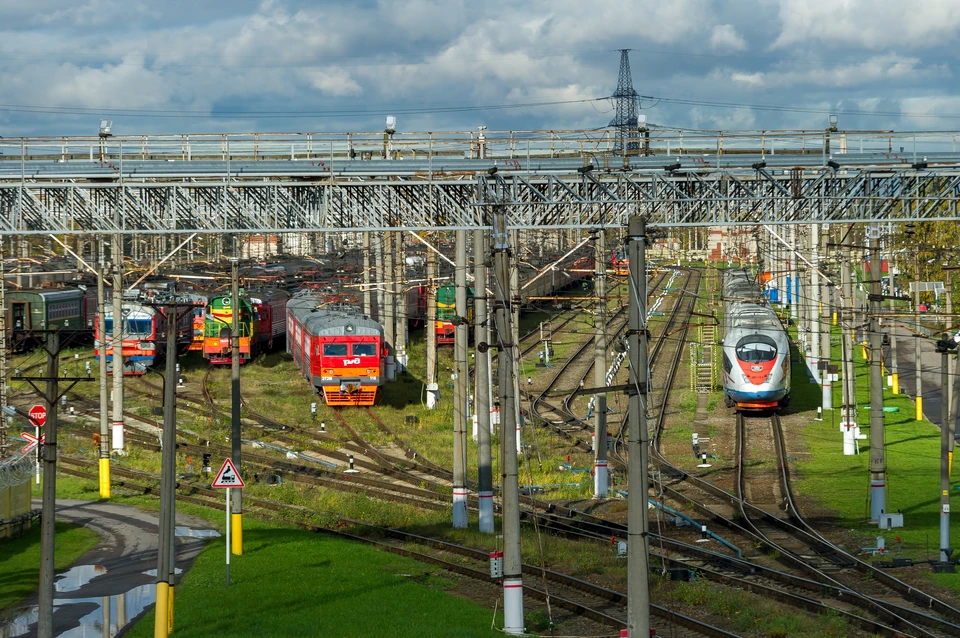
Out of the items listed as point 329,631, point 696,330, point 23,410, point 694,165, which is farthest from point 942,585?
point 696,330

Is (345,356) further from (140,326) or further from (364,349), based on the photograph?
(140,326)

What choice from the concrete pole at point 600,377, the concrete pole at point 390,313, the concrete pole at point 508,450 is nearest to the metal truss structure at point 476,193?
the concrete pole at point 508,450

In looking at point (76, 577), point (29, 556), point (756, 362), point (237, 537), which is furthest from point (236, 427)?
point (756, 362)

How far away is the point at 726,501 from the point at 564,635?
1230cm

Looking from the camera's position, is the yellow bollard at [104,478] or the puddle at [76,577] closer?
the puddle at [76,577]

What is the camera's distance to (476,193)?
2012 cm

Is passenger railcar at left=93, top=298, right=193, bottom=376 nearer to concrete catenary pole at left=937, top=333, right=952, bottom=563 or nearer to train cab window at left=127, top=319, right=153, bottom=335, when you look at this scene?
train cab window at left=127, top=319, right=153, bottom=335

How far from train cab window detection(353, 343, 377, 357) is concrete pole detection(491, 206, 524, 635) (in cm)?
2253

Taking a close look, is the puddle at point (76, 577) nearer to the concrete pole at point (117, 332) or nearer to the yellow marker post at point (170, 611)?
the yellow marker post at point (170, 611)

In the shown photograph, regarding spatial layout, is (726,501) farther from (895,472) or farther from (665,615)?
(665,615)

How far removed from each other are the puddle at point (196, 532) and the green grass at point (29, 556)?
1.82 meters

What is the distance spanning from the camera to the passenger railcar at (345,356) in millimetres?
40125

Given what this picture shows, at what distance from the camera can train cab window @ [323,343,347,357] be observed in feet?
132

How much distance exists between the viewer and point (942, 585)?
66.8 feet
